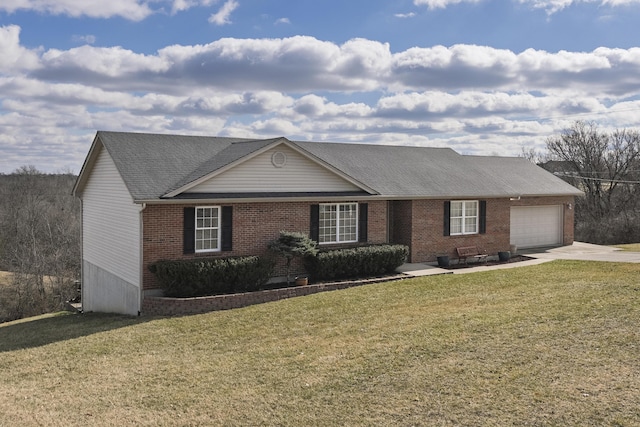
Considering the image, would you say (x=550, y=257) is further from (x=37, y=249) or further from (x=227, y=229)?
(x=37, y=249)

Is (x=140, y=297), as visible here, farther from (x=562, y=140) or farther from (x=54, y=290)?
(x=562, y=140)

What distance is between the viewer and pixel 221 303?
16750mm

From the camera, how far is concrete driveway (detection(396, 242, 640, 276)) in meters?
→ 21.3

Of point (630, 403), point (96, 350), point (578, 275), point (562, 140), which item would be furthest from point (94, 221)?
point (562, 140)

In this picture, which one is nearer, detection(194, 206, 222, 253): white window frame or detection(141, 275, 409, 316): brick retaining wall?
detection(141, 275, 409, 316): brick retaining wall

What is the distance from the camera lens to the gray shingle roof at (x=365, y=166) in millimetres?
18609

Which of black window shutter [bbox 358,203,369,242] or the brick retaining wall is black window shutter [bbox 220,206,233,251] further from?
black window shutter [bbox 358,203,369,242]

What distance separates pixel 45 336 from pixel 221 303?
4924mm

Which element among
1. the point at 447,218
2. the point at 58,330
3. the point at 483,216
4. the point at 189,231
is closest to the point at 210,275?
the point at 189,231

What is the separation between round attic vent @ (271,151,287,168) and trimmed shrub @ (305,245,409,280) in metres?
3.37

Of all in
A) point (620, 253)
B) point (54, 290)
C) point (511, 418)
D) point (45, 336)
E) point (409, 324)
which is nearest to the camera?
point (511, 418)

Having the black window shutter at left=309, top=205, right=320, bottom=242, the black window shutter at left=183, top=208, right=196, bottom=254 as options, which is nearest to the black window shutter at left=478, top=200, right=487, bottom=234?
the black window shutter at left=309, top=205, right=320, bottom=242

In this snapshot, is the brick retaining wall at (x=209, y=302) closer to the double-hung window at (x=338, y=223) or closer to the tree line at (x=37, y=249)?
the double-hung window at (x=338, y=223)

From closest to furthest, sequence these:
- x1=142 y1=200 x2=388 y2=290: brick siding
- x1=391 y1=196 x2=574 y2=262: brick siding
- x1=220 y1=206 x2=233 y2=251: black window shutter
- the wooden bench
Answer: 1. x1=142 y1=200 x2=388 y2=290: brick siding
2. x1=220 y1=206 x2=233 y2=251: black window shutter
3. x1=391 y1=196 x2=574 y2=262: brick siding
4. the wooden bench
